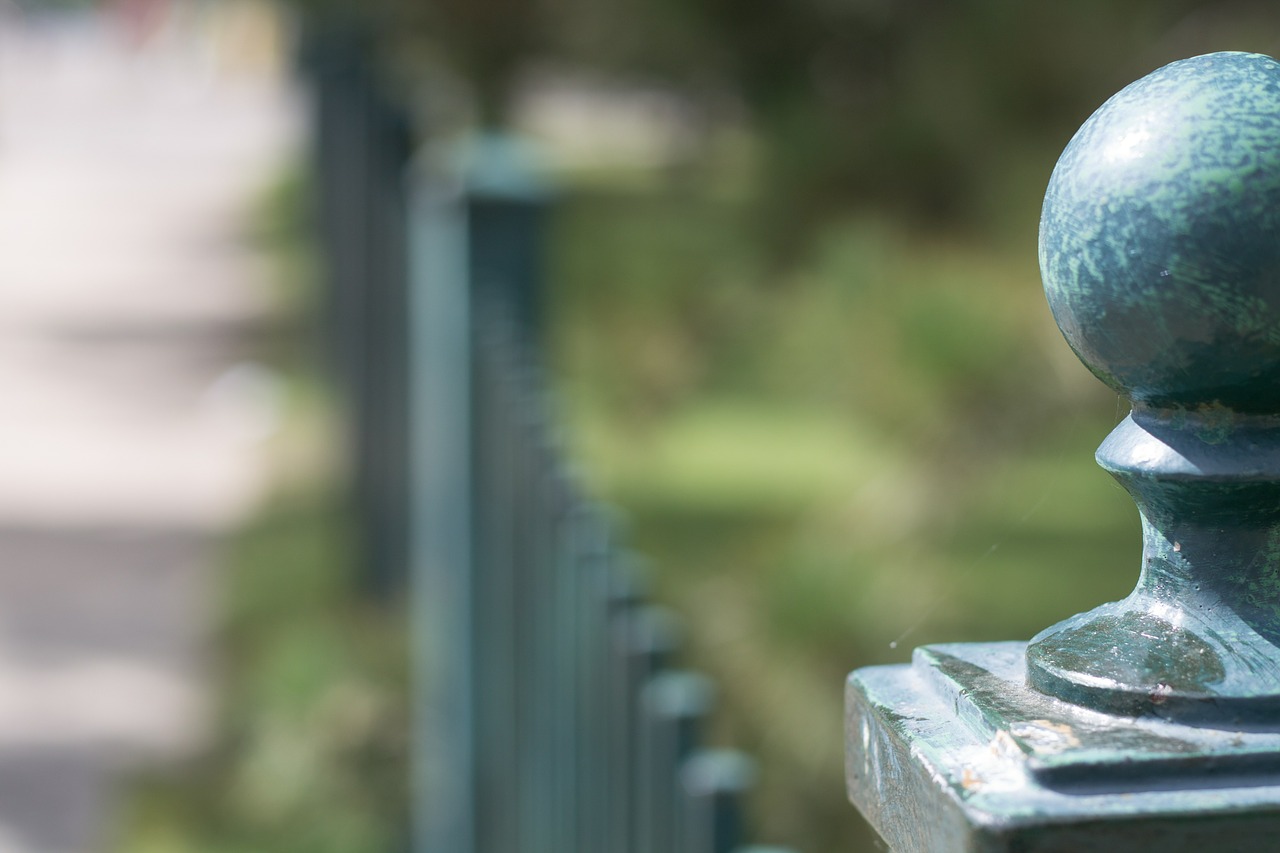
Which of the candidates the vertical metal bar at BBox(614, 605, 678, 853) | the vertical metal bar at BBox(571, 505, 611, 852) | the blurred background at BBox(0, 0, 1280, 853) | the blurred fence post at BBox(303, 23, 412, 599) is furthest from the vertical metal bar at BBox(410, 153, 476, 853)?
the vertical metal bar at BBox(614, 605, 678, 853)

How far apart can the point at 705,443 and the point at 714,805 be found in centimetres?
573

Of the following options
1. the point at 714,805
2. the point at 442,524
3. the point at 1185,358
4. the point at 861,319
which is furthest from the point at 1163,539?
the point at 442,524

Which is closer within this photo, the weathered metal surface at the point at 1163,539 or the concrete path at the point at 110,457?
the weathered metal surface at the point at 1163,539

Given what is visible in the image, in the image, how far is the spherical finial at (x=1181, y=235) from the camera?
23.0 inches

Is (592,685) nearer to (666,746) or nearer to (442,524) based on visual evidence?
(666,746)

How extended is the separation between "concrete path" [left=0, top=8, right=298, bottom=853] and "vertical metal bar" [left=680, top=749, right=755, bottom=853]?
10.3 ft

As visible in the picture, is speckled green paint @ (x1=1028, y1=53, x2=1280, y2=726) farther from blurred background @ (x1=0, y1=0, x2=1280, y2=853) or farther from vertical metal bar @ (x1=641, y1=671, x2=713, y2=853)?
vertical metal bar @ (x1=641, y1=671, x2=713, y2=853)

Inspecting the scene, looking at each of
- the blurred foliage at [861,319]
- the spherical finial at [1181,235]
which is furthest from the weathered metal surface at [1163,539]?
the blurred foliage at [861,319]

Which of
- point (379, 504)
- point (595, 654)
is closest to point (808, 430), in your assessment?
point (379, 504)

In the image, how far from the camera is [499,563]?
245 centimetres

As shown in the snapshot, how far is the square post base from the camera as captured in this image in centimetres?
56

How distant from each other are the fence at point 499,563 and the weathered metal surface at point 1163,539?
69 cm

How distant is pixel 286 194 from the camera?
736 inches

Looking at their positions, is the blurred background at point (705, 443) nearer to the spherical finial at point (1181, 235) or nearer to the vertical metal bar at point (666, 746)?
the spherical finial at point (1181, 235)
